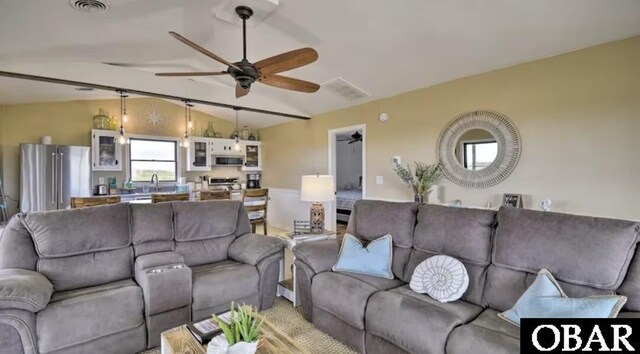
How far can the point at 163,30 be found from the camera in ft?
10.1

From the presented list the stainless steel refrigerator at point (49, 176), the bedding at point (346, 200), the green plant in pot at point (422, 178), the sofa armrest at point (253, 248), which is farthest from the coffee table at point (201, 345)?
the bedding at point (346, 200)

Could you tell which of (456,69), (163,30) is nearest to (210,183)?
(163,30)

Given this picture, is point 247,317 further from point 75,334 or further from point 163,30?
point 163,30

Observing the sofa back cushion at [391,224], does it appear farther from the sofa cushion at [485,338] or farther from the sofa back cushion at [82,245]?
the sofa back cushion at [82,245]

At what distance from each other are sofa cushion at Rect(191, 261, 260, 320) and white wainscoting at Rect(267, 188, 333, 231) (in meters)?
3.36

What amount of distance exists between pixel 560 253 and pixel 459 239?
0.59 meters

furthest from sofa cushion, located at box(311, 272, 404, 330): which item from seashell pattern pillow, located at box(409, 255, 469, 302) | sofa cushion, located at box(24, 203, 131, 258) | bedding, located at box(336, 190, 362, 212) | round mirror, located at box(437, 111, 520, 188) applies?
bedding, located at box(336, 190, 362, 212)

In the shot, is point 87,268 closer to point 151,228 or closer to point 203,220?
point 151,228

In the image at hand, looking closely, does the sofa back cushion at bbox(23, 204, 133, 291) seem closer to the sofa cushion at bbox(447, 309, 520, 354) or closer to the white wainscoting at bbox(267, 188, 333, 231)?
the sofa cushion at bbox(447, 309, 520, 354)

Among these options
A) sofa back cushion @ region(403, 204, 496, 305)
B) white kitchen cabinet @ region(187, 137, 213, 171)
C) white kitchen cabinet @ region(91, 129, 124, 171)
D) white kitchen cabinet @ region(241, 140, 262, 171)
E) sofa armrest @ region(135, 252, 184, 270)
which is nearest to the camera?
sofa back cushion @ region(403, 204, 496, 305)

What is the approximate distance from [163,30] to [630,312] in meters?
4.16

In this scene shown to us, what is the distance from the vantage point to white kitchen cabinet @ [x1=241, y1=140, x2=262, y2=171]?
22.9ft

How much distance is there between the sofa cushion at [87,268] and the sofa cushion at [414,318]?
2023mm

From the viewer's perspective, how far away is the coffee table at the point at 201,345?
4.88ft
